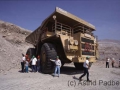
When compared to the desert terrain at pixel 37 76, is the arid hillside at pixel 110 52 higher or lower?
higher

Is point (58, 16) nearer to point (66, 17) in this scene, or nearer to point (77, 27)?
point (66, 17)

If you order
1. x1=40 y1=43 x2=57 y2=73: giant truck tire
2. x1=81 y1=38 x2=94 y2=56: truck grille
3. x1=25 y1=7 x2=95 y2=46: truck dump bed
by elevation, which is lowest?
x1=40 y1=43 x2=57 y2=73: giant truck tire

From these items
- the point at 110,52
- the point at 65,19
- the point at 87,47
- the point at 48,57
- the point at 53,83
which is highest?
the point at 65,19

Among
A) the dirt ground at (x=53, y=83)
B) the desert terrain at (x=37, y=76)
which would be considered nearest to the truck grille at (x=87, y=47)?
the desert terrain at (x=37, y=76)

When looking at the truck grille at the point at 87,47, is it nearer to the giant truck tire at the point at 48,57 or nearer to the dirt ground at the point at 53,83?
the dirt ground at the point at 53,83

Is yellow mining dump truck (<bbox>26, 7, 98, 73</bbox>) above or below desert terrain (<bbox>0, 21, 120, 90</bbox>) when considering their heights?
above

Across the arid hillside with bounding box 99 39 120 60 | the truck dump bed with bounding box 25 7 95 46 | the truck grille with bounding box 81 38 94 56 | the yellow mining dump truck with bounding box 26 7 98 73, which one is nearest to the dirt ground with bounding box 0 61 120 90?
the yellow mining dump truck with bounding box 26 7 98 73

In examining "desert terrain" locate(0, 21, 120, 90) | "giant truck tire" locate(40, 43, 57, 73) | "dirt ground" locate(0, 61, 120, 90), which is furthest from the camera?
"giant truck tire" locate(40, 43, 57, 73)

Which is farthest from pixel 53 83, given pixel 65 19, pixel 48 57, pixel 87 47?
pixel 65 19

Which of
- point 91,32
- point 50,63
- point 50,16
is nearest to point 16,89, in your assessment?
point 50,63

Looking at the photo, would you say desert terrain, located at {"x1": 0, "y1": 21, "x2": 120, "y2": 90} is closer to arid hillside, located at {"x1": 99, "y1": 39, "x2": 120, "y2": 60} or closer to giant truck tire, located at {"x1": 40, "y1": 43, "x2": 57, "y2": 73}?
giant truck tire, located at {"x1": 40, "y1": 43, "x2": 57, "y2": 73}

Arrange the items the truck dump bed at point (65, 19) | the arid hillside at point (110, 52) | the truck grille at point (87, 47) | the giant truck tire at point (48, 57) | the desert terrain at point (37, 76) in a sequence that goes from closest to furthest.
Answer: the desert terrain at point (37, 76) → the truck dump bed at point (65, 19) → the giant truck tire at point (48, 57) → the truck grille at point (87, 47) → the arid hillside at point (110, 52)

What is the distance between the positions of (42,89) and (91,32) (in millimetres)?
7069

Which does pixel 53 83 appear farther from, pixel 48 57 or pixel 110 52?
pixel 110 52
